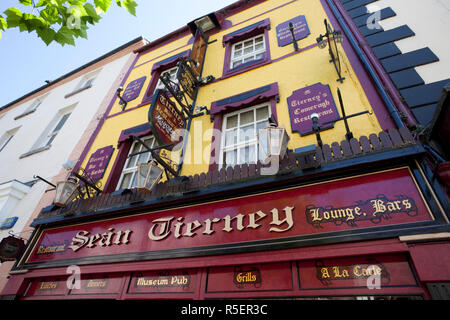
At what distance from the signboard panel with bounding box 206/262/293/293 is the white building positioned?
4935 mm

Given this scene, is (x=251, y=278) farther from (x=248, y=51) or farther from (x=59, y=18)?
(x=248, y=51)

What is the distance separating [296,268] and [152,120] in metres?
3.71

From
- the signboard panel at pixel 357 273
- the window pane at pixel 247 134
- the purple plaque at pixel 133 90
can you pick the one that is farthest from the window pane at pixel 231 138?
the purple plaque at pixel 133 90

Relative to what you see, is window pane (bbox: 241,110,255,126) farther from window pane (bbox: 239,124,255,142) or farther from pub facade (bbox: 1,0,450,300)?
window pane (bbox: 239,124,255,142)

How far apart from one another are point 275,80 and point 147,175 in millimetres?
4108

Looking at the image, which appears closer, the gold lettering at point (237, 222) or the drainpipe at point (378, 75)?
the gold lettering at point (237, 222)

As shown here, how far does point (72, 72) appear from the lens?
1430 centimetres

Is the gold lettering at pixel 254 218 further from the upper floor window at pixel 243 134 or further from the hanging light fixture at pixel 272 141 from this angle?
the upper floor window at pixel 243 134

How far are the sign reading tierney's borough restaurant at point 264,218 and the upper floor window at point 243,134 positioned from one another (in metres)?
1.38

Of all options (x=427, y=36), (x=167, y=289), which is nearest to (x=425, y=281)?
(x=167, y=289)

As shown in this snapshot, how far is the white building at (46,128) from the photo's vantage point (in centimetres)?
789

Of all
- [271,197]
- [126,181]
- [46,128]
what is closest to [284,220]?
[271,197]

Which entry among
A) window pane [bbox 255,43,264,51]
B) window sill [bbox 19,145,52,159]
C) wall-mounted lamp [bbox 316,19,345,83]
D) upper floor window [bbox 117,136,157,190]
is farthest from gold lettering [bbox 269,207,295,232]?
window sill [bbox 19,145,52,159]
